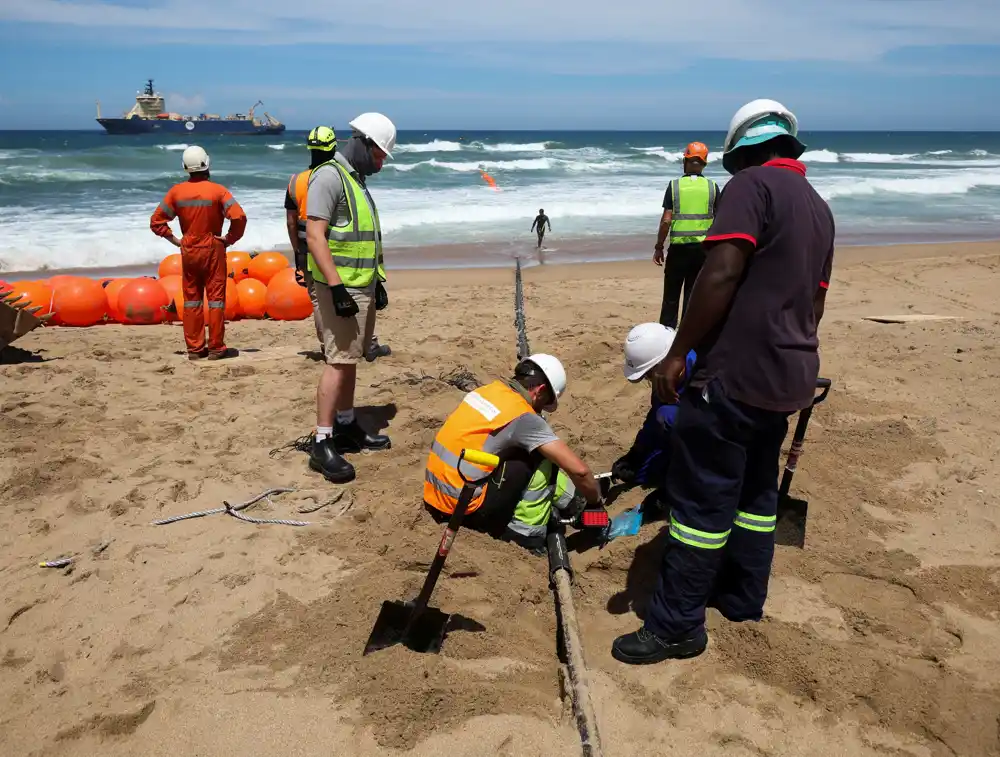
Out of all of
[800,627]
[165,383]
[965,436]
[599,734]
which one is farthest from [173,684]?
[965,436]

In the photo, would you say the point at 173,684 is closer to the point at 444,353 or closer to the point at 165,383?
the point at 165,383

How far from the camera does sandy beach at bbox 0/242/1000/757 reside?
251cm

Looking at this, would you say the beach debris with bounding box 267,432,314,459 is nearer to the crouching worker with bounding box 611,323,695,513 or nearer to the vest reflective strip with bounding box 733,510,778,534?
the crouching worker with bounding box 611,323,695,513

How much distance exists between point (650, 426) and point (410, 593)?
1.51 meters

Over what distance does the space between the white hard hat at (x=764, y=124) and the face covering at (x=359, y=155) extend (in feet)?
7.23

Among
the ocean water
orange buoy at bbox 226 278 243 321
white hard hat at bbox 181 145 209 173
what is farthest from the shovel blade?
the ocean water

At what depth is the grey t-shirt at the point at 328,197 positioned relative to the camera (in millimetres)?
3926

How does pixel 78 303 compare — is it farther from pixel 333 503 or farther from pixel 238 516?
pixel 333 503

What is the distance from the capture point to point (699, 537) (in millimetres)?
2670

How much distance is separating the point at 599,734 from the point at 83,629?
2060mm

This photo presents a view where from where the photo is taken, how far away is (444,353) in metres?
6.70

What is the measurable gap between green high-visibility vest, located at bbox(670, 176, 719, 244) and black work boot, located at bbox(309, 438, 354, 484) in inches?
123

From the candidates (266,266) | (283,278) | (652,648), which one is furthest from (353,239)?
(266,266)

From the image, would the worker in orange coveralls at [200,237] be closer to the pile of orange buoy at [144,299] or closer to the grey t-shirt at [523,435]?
the pile of orange buoy at [144,299]
